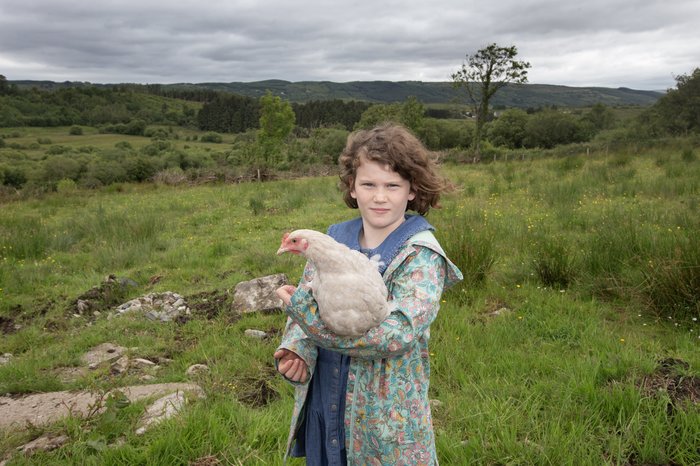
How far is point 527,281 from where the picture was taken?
5.30 m

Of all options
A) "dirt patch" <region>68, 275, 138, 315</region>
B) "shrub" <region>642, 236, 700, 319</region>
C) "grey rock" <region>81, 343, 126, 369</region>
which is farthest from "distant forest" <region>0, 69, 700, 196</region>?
"dirt patch" <region>68, 275, 138, 315</region>

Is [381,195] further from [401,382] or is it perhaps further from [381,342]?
[401,382]

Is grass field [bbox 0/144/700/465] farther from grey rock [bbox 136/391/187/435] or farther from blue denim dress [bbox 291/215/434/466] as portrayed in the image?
blue denim dress [bbox 291/215/434/466]

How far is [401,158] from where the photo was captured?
1.75 metres

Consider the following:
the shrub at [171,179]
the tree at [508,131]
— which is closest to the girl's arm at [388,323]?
the shrub at [171,179]

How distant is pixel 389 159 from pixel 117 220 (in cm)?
1044

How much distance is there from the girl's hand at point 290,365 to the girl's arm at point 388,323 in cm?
34

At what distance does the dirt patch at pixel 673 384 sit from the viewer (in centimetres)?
284

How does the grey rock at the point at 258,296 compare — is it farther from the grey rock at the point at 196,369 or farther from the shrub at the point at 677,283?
the shrub at the point at 677,283

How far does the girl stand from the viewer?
4.67 ft

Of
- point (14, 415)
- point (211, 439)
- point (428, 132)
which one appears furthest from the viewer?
point (428, 132)

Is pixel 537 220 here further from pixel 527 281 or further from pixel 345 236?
pixel 345 236

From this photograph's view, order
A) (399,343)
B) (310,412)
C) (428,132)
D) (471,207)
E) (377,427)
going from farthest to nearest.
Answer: (428,132), (471,207), (310,412), (377,427), (399,343)

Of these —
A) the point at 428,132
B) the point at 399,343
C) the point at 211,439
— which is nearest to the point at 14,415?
the point at 211,439
